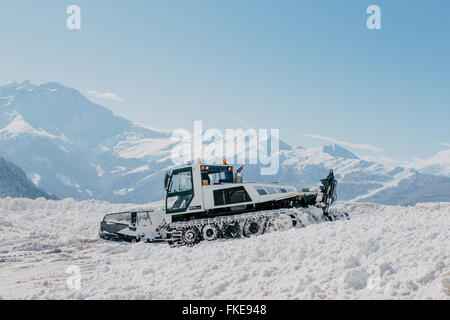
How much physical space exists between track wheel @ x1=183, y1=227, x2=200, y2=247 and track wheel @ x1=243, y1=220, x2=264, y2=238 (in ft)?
5.50

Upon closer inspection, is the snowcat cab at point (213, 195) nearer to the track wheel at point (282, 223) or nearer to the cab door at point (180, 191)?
the cab door at point (180, 191)

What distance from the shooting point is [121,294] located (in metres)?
7.66

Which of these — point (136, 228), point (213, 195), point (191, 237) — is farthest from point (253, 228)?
point (136, 228)

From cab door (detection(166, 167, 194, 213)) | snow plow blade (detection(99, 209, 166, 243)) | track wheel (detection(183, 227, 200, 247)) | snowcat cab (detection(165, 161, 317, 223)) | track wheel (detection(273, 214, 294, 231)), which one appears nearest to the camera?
track wheel (detection(273, 214, 294, 231))

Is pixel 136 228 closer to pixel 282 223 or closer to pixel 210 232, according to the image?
pixel 210 232

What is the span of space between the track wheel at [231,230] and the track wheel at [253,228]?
0.31m

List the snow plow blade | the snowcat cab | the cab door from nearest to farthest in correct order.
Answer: the snowcat cab, the cab door, the snow plow blade

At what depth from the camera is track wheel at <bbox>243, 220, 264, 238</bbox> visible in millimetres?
13836

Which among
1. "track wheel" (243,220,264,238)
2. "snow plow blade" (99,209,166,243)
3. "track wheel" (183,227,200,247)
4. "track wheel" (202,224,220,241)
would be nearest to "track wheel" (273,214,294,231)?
"track wheel" (243,220,264,238)

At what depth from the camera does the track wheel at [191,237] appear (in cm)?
1426

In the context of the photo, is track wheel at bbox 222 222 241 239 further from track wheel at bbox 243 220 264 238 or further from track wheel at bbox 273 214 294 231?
track wheel at bbox 273 214 294 231

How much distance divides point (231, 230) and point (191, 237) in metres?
1.41

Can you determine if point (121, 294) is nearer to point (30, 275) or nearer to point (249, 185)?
point (30, 275)

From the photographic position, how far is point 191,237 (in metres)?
14.3
